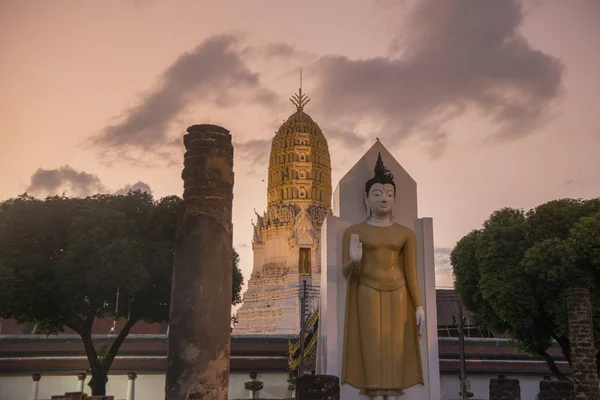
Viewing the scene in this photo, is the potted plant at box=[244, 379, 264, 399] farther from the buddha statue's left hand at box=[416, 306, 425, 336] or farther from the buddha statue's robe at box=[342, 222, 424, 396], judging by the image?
the buddha statue's left hand at box=[416, 306, 425, 336]

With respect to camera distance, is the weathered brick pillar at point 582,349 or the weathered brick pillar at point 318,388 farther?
the weathered brick pillar at point 582,349

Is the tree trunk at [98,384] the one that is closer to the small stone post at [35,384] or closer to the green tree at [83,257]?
the green tree at [83,257]

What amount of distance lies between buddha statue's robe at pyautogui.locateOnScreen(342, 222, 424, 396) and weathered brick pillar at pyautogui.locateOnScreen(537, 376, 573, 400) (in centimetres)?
795

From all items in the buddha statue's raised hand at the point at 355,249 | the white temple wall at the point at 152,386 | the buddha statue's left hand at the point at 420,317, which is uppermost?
the buddha statue's raised hand at the point at 355,249

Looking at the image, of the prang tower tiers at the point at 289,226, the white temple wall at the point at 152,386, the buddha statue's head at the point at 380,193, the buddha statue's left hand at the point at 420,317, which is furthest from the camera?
the prang tower tiers at the point at 289,226

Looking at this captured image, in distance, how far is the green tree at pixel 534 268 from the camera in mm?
21781

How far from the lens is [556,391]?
59.3 ft

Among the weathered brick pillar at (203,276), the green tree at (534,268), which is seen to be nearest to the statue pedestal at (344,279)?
the weathered brick pillar at (203,276)

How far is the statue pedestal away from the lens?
12047 millimetres

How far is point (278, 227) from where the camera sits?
57.0 m

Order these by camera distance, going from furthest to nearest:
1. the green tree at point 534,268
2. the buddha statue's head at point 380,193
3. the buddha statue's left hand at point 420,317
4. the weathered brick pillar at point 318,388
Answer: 1. the green tree at point 534,268
2. the buddha statue's head at point 380,193
3. the buddha statue's left hand at point 420,317
4. the weathered brick pillar at point 318,388

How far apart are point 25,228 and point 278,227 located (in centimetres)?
3415

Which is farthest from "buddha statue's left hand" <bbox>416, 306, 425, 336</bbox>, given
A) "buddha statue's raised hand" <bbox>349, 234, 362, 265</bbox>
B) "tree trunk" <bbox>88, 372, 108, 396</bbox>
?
"tree trunk" <bbox>88, 372, 108, 396</bbox>

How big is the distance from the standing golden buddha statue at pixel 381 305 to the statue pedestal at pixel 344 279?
173 millimetres
